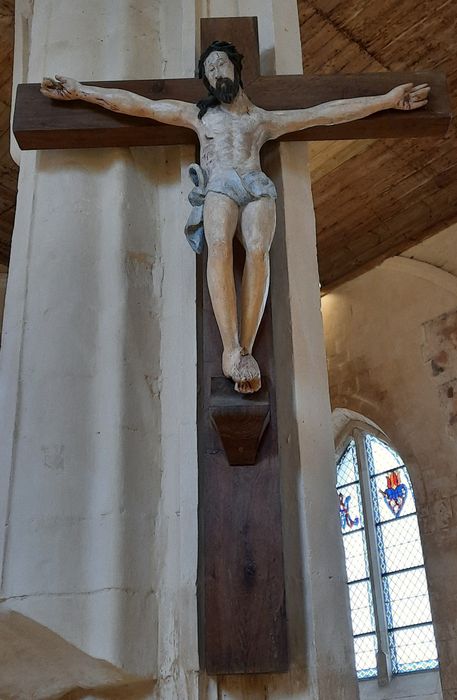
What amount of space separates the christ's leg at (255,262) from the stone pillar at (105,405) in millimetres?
256

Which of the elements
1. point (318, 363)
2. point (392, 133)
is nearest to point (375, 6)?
point (392, 133)

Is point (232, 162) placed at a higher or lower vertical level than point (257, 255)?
higher

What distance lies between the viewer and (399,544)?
6617mm

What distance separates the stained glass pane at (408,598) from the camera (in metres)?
6.27

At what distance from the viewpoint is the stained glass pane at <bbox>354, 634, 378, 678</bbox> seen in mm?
6340

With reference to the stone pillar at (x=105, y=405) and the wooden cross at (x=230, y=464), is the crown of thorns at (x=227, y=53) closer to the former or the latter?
the wooden cross at (x=230, y=464)

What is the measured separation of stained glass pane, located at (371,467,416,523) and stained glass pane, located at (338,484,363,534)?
0.15m

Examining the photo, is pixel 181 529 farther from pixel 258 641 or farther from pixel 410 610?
pixel 410 610

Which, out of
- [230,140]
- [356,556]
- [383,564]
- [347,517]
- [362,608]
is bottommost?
[362,608]

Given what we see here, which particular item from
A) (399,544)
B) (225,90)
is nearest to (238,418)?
(225,90)

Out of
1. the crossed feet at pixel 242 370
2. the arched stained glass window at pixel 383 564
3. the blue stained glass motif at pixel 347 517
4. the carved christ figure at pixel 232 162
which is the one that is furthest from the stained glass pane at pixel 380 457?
the crossed feet at pixel 242 370

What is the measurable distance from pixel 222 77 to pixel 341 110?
0.39 metres

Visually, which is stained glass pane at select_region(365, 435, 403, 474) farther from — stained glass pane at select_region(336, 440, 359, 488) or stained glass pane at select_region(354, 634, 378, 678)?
stained glass pane at select_region(354, 634, 378, 678)

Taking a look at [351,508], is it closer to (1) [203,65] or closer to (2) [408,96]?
(2) [408,96]
